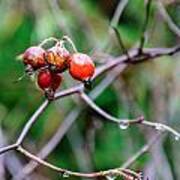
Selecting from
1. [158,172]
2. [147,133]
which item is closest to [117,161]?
[147,133]

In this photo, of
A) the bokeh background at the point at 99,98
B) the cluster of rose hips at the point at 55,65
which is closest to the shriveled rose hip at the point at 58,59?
the cluster of rose hips at the point at 55,65

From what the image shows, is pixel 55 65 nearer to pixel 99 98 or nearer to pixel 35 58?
pixel 35 58


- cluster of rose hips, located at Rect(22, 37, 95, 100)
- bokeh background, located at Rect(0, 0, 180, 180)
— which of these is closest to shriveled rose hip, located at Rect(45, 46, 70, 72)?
cluster of rose hips, located at Rect(22, 37, 95, 100)

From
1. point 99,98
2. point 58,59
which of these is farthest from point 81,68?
point 99,98

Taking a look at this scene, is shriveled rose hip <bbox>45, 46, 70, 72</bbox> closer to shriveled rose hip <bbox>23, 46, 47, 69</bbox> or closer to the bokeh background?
shriveled rose hip <bbox>23, 46, 47, 69</bbox>

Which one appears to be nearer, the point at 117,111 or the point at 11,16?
the point at 11,16

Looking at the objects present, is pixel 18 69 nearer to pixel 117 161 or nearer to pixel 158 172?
pixel 117 161

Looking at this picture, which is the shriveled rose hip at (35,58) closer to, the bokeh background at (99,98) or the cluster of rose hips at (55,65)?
the cluster of rose hips at (55,65)
